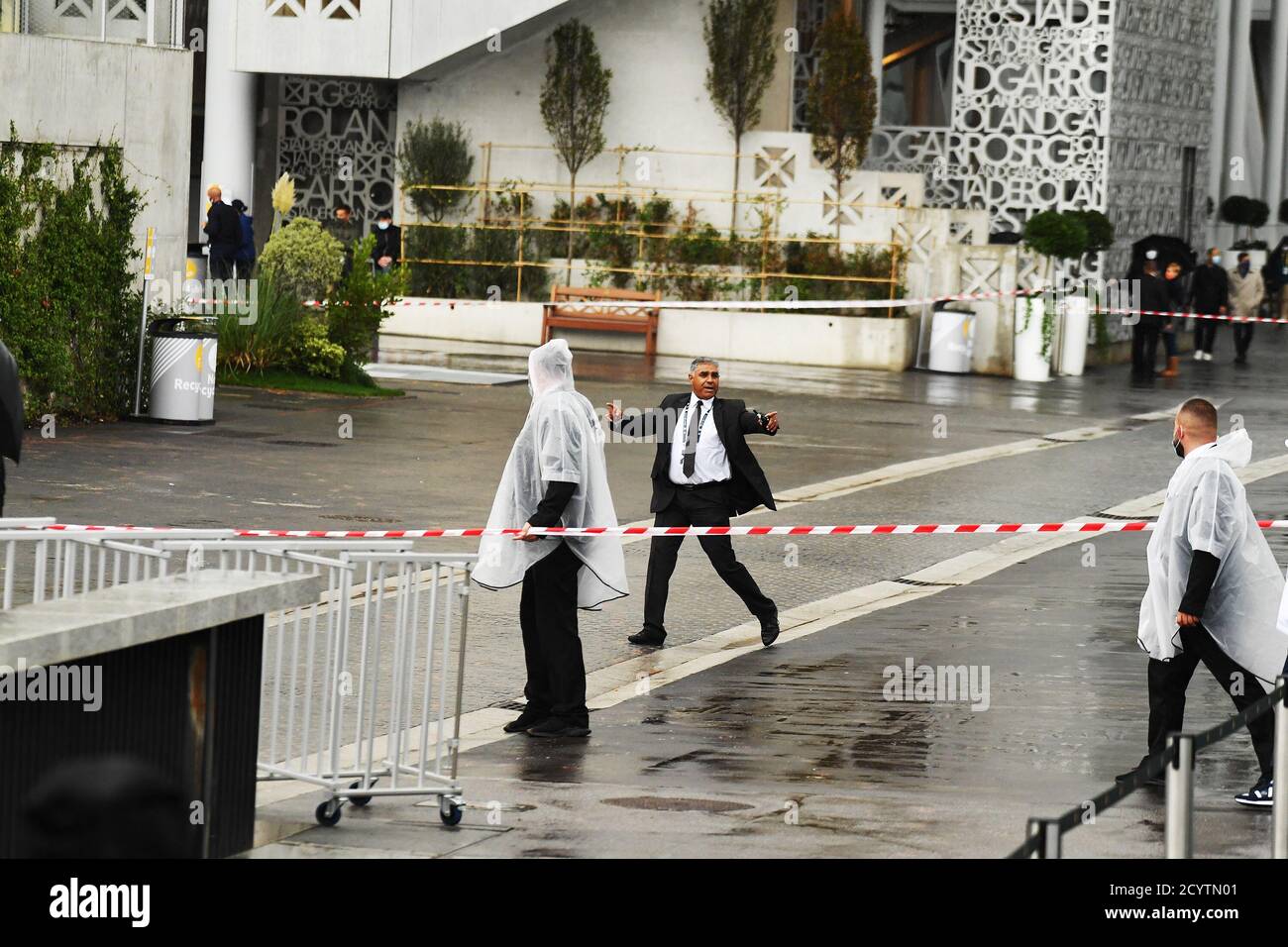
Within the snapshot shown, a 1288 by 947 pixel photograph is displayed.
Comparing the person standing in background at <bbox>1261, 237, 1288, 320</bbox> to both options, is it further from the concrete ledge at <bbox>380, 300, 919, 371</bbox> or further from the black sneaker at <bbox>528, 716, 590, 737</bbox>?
the black sneaker at <bbox>528, 716, 590, 737</bbox>

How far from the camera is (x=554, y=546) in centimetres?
1002

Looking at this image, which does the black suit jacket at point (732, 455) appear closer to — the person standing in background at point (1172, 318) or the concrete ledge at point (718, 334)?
the concrete ledge at point (718, 334)

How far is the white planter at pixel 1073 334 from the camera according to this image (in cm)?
3116

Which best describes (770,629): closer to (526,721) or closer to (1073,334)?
(526,721)

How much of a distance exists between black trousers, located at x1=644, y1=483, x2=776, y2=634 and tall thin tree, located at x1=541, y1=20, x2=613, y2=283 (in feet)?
71.1

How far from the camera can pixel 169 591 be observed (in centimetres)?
702

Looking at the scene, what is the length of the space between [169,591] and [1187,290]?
33.5 metres

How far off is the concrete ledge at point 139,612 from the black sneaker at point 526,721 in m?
2.45

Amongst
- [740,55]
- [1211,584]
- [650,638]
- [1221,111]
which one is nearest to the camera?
[1211,584]

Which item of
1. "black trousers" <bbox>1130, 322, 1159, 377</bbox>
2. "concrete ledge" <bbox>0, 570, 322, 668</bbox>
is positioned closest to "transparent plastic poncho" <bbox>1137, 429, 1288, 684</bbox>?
"concrete ledge" <bbox>0, 570, 322, 668</bbox>

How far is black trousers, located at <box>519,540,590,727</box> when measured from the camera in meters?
9.88

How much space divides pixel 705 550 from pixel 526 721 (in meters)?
2.86

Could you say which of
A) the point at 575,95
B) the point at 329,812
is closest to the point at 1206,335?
the point at 575,95
